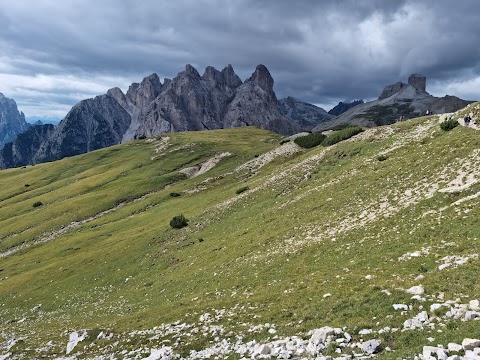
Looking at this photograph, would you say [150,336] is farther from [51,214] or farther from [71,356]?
[51,214]

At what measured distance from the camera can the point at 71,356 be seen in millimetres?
25578

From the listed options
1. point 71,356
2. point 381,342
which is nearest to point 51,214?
point 71,356

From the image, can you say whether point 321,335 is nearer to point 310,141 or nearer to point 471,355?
point 471,355

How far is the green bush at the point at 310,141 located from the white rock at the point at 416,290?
8029cm

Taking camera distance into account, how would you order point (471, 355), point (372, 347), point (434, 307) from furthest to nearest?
point (434, 307), point (372, 347), point (471, 355)

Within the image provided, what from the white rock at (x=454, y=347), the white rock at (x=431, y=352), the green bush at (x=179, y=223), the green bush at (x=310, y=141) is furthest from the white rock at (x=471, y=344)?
the green bush at (x=310, y=141)

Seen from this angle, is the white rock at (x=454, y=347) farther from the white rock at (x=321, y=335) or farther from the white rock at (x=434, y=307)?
the white rock at (x=321, y=335)

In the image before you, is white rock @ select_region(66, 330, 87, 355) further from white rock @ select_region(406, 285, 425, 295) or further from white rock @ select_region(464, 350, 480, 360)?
white rock @ select_region(464, 350, 480, 360)

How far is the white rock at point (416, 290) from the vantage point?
17.5 m

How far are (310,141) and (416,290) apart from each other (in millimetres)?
82497

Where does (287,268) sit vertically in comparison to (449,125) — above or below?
below

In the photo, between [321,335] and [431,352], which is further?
[321,335]

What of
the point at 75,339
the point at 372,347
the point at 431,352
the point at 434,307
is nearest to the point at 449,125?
the point at 434,307

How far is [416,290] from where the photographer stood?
17.7 meters
